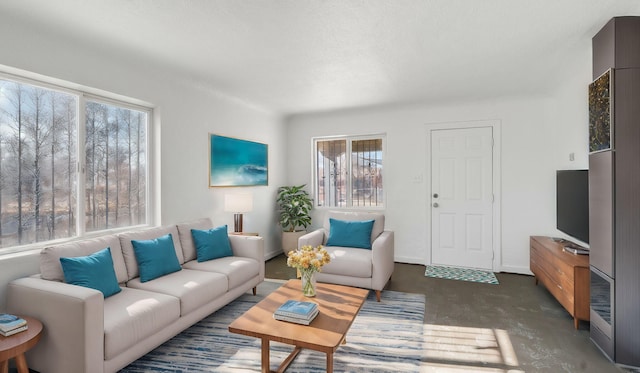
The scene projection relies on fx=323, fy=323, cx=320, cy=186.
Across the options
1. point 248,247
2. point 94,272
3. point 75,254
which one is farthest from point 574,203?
point 75,254

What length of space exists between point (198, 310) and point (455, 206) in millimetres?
3722

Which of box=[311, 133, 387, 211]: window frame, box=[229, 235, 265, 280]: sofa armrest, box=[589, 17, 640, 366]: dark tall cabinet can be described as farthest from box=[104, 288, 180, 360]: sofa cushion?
box=[311, 133, 387, 211]: window frame

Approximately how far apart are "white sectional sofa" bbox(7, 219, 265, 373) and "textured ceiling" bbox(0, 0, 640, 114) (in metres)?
1.62

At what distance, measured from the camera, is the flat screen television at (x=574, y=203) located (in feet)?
9.81

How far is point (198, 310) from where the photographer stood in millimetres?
2623

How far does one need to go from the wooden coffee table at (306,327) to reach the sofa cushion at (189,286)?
62cm

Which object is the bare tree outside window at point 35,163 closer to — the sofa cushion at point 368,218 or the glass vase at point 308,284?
the glass vase at point 308,284

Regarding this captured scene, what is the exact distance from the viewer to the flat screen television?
9.81 feet

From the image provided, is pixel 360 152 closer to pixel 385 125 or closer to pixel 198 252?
pixel 385 125

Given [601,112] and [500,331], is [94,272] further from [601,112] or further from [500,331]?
[601,112]

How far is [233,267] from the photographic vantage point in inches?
122

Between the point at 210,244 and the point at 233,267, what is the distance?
16.0 inches

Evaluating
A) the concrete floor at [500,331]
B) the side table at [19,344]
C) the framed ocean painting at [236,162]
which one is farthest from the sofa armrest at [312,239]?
the side table at [19,344]

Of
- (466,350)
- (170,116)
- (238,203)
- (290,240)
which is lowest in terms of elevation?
(466,350)
